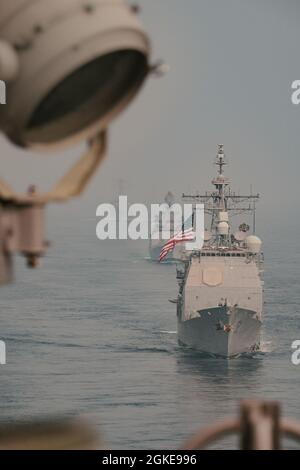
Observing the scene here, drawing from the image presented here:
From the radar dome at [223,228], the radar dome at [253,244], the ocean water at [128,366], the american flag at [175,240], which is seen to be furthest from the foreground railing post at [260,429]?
the radar dome at [223,228]

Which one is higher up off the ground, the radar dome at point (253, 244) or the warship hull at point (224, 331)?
the radar dome at point (253, 244)

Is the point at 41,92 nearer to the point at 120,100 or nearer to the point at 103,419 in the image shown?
the point at 120,100

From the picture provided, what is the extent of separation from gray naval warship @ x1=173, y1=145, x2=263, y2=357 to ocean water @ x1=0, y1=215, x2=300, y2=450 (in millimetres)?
1097

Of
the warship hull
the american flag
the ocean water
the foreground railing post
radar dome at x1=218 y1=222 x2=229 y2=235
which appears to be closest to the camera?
the foreground railing post

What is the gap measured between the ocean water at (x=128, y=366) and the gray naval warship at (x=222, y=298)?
3.60 feet

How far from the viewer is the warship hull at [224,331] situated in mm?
87438

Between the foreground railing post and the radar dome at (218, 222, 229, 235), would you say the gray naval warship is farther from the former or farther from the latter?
the foreground railing post

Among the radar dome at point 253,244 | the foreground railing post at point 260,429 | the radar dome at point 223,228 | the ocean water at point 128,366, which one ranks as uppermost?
the radar dome at point 223,228

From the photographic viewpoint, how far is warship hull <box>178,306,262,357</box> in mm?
87438

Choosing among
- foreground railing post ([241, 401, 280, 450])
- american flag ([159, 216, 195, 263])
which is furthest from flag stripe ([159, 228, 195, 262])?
foreground railing post ([241, 401, 280, 450])

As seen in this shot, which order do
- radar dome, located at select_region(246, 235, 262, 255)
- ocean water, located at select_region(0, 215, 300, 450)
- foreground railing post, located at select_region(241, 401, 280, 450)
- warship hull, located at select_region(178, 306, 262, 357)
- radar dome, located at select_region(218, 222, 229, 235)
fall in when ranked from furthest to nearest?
radar dome, located at select_region(218, 222, 229, 235) → radar dome, located at select_region(246, 235, 262, 255) → warship hull, located at select_region(178, 306, 262, 357) → ocean water, located at select_region(0, 215, 300, 450) → foreground railing post, located at select_region(241, 401, 280, 450)

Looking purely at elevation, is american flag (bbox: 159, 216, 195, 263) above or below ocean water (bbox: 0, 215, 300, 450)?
above

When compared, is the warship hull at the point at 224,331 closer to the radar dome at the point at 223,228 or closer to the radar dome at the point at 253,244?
the radar dome at the point at 253,244

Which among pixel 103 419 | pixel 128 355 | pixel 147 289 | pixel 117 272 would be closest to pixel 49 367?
pixel 128 355
